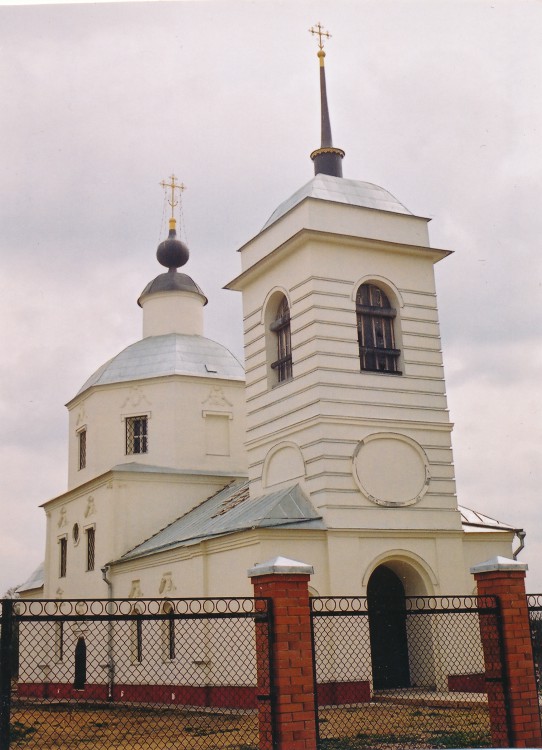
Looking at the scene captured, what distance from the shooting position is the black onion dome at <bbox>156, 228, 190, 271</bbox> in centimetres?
2677

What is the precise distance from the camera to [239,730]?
1210 cm

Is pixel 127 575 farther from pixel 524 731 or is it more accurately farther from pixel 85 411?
pixel 524 731

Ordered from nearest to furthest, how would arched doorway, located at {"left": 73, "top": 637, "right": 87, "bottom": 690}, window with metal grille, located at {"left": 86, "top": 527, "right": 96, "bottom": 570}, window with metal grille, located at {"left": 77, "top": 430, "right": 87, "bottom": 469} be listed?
arched doorway, located at {"left": 73, "top": 637, "right": 87, "bottom": 690} < window with metal grille, located at {"left": 86, "top": 527, "right": 96, "bottom": 570} < window with metal grille, located at {"left": 77, "top": 430, "right": 87, "bottom": 469}

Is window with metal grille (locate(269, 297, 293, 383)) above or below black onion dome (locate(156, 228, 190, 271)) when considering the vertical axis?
below

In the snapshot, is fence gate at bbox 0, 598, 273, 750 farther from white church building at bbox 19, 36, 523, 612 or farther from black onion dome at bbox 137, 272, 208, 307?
black onion dome at bbox 137, 272, 208, 307

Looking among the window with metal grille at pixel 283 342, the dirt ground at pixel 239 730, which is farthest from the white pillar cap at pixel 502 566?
the window with metal grille at pixel 283 342

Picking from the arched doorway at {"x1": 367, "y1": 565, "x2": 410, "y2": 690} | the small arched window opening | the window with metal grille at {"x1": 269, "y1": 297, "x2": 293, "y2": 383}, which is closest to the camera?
the arched doorway at {"x1": 367, "y1": 565, "x2": 410, "y2": 690}

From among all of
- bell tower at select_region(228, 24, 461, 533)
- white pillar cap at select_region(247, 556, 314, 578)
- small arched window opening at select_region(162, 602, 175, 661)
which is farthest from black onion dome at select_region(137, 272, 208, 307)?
white pillar cap at select_region(247, 556, 314, 578)

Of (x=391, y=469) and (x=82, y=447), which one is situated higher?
(x=82, y=447)

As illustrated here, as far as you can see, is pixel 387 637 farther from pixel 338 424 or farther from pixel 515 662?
pixel 515 662

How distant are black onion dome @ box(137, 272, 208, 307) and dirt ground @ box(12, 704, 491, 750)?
13239mm

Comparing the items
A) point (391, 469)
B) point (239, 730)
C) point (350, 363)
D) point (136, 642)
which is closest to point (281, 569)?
point (239, 730)

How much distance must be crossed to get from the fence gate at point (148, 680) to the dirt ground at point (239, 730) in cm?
4

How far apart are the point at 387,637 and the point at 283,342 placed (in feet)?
19.6
